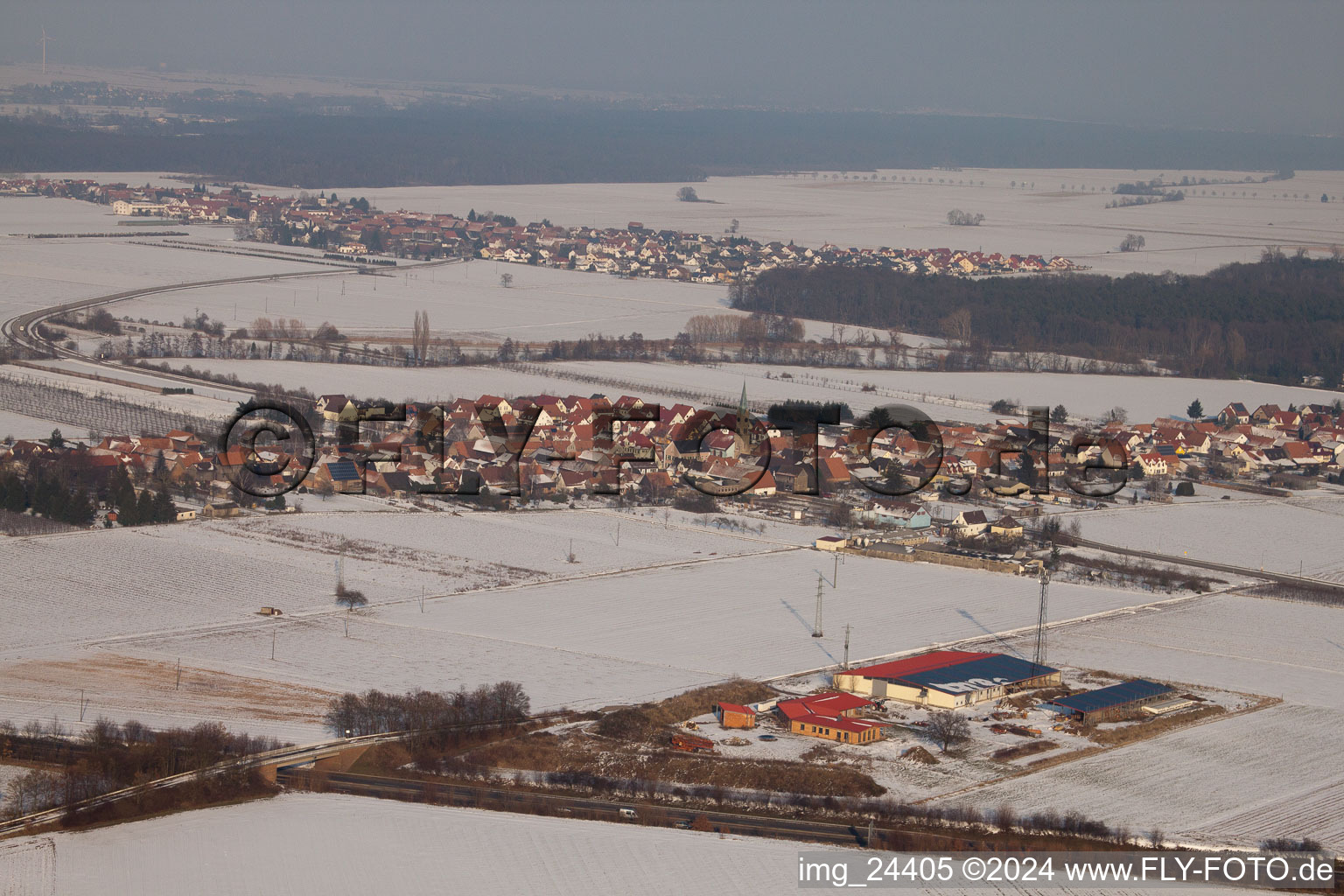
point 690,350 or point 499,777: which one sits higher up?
point 690,350

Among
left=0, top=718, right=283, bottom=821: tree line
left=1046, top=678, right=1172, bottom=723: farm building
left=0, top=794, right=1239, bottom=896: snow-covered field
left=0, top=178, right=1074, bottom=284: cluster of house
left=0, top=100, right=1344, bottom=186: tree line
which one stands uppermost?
left=0, top=100, right=1344, bottom=186: tree line

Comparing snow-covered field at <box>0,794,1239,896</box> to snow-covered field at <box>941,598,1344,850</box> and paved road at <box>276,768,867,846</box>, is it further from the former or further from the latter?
snow-covered field at <box>941,598,1344,850</box>

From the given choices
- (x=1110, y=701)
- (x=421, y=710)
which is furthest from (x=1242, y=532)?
(x=421, y=710)

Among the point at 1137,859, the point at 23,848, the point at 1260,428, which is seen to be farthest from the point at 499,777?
the point at 1260,428

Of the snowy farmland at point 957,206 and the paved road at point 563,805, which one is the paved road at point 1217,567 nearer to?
the paved road at point 563,805

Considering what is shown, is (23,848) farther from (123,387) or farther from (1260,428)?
(1260,428)

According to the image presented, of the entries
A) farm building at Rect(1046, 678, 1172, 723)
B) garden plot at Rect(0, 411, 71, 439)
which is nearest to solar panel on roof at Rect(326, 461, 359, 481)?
garden plot at Rect(0, 411, 71, 439)

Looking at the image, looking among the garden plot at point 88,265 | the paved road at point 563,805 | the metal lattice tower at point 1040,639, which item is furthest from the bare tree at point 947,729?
the garden plot at point 88,265
